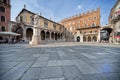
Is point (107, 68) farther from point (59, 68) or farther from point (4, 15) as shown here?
point (4, 15)

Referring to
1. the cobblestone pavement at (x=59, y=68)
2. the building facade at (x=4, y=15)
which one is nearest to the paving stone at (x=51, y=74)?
the cobblestone pavement at (x=59, y=68)

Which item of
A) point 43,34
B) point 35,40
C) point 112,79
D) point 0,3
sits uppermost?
point 0,3

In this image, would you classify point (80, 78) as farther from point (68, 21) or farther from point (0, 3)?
point (68, 21)

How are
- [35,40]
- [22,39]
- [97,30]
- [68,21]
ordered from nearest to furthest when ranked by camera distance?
1. [35,40]
2. [22,39]
3. [97,30]
4. [68,21]

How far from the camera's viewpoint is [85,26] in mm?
36844

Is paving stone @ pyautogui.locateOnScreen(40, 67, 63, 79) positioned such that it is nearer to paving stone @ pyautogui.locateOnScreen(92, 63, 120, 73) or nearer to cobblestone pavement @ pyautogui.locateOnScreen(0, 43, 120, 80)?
cobblestone pavement @ pyautogui.locateOnScreen(0, 43, 120, 80)

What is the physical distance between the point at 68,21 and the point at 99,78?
4514 centimetres

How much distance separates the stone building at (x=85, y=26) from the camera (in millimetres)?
31078

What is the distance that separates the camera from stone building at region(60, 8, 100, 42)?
3108 centimetres

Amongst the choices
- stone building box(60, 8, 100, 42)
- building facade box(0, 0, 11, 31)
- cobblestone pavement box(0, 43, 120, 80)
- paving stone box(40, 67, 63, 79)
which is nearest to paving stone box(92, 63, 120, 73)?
cobblestone pavement box(0, 43, 120, 80)

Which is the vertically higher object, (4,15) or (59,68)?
(4,15)

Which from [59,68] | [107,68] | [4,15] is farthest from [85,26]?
[59,68]

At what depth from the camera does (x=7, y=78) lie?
201cm

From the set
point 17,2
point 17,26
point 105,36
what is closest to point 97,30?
point 105,36
